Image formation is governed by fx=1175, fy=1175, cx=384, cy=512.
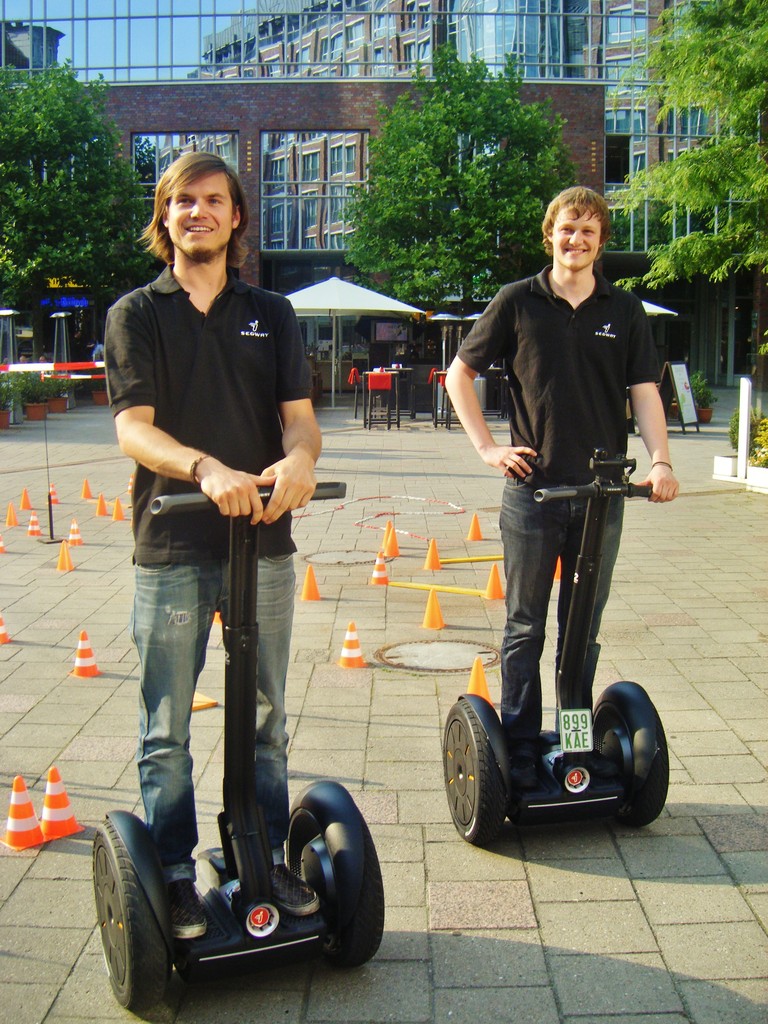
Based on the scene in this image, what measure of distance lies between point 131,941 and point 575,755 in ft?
5.38

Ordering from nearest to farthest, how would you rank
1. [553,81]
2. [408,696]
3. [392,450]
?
1. [408,696]
2. [392,450]
3. [553,81]

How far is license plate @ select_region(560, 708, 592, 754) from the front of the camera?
3.81m

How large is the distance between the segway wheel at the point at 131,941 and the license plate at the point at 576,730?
150cm

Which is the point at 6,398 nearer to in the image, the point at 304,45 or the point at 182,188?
the point at 304,45

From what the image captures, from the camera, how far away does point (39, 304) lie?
30344mm

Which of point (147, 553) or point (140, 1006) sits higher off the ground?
point (147, 553)

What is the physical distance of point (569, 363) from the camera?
3850 mm


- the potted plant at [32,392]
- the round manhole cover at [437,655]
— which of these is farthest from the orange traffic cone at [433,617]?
the potted plant at [32,392]

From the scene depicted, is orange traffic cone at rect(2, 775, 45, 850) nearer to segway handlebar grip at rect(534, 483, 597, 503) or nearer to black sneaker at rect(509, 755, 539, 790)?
black sneaker at rect(509, 755, 539, 790)

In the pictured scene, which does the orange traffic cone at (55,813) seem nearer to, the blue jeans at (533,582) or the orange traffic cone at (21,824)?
the orange traffic cone at (21,824)

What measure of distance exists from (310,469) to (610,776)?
1.66 meters

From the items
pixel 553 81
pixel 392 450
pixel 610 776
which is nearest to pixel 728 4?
pixel 392 450

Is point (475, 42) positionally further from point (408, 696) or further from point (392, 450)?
point (408, 696)

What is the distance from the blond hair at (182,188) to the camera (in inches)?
120
